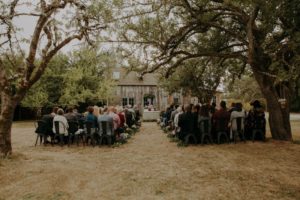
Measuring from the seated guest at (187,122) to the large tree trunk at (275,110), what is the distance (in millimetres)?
3080

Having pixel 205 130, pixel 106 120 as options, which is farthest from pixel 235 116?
pixel 106 120

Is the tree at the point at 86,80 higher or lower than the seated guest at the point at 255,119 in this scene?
higher

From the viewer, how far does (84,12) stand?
1085 centimetres

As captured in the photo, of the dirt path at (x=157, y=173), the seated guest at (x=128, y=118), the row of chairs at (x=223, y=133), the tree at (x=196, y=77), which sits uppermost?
the tree at (x=196, y=77)

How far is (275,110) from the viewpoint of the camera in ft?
42.9

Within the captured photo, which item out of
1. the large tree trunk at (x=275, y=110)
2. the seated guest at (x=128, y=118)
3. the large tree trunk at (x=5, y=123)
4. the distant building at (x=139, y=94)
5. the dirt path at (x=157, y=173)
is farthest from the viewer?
the distant building at (x=139, y=94)

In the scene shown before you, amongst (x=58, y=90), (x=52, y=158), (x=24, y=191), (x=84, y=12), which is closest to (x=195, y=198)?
(x=24, y=191)

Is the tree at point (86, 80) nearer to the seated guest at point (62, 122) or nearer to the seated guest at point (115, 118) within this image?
the seated guest at point (115, 118)

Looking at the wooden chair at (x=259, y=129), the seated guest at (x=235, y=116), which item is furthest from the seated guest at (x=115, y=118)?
the wooden chair at (x=259, y=129)

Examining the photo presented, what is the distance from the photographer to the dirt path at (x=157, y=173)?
6105 mm

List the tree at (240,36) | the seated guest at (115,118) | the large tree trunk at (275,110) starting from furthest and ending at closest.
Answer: the seated guest at (115,118)
the large tree trunk at (275,110)
the tree at (240,36)

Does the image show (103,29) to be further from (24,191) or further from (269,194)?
(269,194)

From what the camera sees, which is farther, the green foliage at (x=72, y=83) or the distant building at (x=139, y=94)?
the distant building at (x=139, y=94)

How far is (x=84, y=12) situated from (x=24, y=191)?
6175 millimetres
